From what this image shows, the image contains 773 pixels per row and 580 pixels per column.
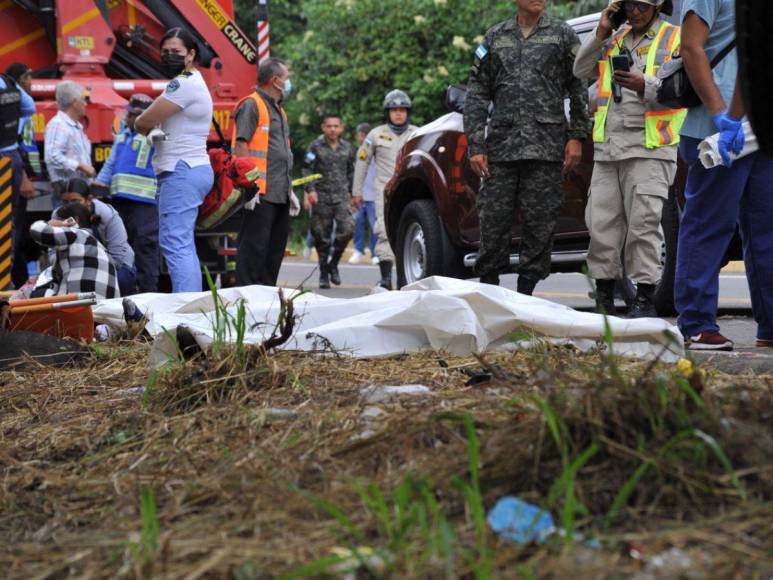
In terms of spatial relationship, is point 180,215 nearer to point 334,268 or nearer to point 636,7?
point 636,7

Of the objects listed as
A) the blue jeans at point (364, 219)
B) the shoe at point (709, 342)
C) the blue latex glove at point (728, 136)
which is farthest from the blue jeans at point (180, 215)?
the blue jeans at point (364, 219)

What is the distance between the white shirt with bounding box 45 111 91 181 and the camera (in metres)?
10.7

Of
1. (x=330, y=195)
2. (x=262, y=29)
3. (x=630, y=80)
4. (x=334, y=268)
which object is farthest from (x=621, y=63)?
(x=330, y=195)

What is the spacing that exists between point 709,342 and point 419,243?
12.8 ft

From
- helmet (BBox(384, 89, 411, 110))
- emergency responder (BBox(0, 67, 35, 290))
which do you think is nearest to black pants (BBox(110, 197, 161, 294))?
emergency responder (BBox(0, 67, 35, 290))

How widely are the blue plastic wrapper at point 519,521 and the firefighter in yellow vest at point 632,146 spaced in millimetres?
4882

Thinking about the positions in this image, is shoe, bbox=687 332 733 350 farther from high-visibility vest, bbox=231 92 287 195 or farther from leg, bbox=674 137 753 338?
high-visibility vest, bbox=231 92 287 195

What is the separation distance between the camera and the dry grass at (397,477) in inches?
88.0

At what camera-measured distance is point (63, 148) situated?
10.7 m

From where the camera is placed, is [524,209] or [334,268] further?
[334,268]

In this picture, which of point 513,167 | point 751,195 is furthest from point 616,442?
point 513,167

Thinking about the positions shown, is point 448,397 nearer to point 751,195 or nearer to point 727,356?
point 727,356

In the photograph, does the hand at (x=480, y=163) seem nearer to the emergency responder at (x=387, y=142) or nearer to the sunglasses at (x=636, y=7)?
the sunglasses at (x=636, y=7)

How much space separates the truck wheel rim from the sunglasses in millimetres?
2709
